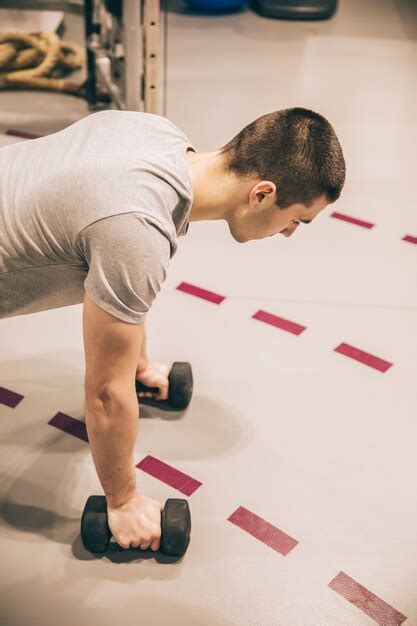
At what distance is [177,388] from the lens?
7.27ft

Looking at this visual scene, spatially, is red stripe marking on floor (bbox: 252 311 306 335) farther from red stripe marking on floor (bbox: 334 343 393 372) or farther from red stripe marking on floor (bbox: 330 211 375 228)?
red stripe marking on floor (bbox: 330 211 375 228)

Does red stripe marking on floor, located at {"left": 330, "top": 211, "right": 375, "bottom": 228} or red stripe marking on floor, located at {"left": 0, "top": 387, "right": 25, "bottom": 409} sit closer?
red stripe marking on floor, located at {"left": 0, "top": 387, "right": 25, "bottom": 409}

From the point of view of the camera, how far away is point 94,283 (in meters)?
1.46

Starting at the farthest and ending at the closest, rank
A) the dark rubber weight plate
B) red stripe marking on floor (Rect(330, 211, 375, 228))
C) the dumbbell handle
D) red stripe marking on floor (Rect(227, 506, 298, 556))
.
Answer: the dark rubber weight plate, red stripe marking on floor (Rect(330, 211, 375, 228)), the dumbbell handle, red stripe marking on floor (Rect(227, 506, 298, 556))

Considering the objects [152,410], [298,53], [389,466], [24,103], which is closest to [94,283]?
[152,410]

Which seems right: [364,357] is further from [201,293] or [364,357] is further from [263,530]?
[263,530]

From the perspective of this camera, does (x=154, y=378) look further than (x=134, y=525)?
Yes

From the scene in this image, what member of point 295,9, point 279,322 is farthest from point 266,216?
point 295,9

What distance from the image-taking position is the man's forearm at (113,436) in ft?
5.24

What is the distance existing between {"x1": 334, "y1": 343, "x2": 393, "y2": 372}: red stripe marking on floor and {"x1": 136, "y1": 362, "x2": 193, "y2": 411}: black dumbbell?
1.81 feet

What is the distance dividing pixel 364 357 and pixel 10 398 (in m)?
1.11

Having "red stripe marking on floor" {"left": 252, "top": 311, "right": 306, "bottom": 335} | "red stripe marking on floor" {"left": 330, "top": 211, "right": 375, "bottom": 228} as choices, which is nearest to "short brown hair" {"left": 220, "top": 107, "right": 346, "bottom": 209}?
"red stripe marking on floor" {"left": 252, "top": 311, "right": 306, "bottom": 335}

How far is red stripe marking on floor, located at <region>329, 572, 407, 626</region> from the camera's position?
1.72 meters

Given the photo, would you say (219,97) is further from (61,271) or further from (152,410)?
(61,271)
